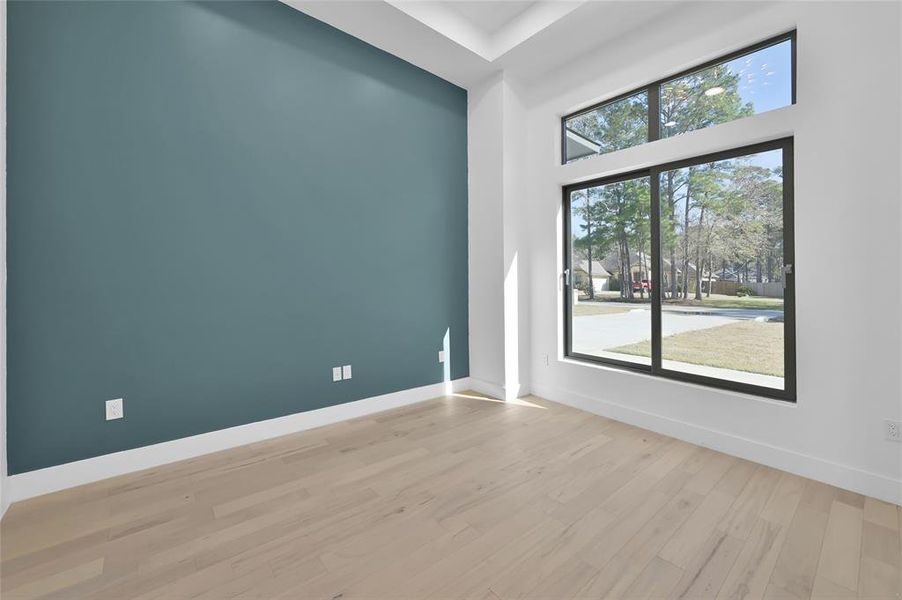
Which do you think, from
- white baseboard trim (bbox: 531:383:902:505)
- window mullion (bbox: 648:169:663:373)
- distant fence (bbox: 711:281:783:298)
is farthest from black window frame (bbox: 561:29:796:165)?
white baseboard trim (bbox: 531:383:902:505)

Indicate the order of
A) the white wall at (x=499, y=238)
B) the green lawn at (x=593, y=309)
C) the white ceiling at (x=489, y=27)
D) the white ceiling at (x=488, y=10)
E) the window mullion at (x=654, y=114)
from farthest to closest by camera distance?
1. the white wall at (x=499, y=238)
2. the green lawn at (x=593, y=309)
3. the white ceiling at (x=488, y=10)
4. the window mullion at (x=654, y=114)
5. the white ceiling at (x=489, y=27)

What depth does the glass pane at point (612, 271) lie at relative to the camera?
326 centimetres

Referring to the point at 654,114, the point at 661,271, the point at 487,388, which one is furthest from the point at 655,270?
the point at 487,388

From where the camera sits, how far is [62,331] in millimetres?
2164

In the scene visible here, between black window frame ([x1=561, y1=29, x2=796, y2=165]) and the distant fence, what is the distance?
1.13 metres

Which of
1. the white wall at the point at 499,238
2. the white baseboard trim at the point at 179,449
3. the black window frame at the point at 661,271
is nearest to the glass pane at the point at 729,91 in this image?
the black window frame at the point at 661,271

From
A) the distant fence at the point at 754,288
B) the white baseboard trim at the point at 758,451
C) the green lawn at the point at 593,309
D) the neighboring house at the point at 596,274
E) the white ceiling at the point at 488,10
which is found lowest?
the white baseboard trim at the point at 758,451

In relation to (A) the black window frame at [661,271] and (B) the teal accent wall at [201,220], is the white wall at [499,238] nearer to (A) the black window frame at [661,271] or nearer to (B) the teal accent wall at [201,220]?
(A) the black window frame at [661,271]

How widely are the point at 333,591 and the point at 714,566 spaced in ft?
5.03

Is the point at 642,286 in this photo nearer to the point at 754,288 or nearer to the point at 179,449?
the point at 754,288

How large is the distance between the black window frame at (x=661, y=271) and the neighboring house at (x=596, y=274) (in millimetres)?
89

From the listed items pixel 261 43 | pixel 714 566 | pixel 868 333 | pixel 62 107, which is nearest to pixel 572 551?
pixel 714 566

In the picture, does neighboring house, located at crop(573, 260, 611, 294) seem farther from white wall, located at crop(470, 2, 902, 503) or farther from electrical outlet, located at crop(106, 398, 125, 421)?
electrical outlet, located at crop(106, 398, 125, 421)

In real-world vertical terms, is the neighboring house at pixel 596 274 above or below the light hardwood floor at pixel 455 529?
above
